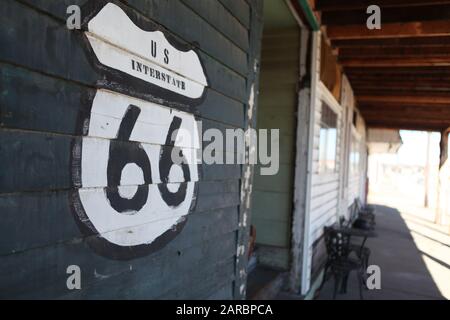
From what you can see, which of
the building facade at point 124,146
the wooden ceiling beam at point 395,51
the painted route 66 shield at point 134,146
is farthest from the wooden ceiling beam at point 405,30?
the painted route 66 shield at point 134,146

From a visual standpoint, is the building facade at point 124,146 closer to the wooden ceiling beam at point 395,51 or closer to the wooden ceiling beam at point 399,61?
the wooden ceiling beam at point 395,51

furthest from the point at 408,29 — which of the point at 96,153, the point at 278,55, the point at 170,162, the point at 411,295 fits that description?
the point at 96,153

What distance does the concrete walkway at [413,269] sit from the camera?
270 cm

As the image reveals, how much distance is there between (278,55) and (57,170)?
3760 mm

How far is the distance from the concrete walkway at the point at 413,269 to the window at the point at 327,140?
143cm

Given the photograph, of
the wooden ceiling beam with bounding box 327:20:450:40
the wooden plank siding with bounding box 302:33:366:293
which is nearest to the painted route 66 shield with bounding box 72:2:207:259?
the wooden plank siding with bounding box 302:33:366:293

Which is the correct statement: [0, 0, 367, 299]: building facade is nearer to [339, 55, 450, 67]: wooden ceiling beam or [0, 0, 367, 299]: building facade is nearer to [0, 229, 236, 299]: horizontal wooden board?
[0, 229, 236, 299]: horizontal wooden board

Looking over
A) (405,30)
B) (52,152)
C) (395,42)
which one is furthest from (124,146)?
(395,42)

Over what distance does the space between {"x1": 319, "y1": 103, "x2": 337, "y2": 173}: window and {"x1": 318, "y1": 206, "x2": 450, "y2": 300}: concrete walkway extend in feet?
4.69

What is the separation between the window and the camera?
17.1 feet
